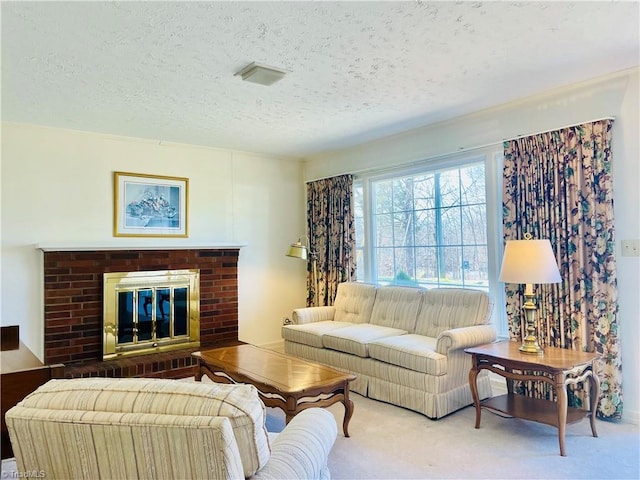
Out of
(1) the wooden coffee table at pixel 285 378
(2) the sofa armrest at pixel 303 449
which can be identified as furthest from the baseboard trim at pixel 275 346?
(2) the sofa armrest at pixel 303 449

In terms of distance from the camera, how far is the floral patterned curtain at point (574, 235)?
3027 millimetres

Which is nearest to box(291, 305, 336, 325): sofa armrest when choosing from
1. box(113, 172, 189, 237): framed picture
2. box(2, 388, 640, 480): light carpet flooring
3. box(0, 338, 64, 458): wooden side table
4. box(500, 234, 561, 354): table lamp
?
box(2, 388, 640, 480): light carpet flooring

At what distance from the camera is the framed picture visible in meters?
4.46

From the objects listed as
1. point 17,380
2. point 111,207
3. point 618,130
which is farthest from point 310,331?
point 618,130

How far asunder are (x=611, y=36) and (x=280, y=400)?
9.23 feet

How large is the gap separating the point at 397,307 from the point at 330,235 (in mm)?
1461

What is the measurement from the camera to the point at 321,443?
1.67 meters

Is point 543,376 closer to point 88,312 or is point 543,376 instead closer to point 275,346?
point 275,346

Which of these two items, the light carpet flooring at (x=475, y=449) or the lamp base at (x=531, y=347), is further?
the lamp base at (x=531, y=347)

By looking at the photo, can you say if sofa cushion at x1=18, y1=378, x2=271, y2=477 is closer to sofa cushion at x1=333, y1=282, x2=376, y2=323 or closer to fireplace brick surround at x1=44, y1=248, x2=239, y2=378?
fireplace brick surround at x1=44, y1=248, x2=239, y2=378

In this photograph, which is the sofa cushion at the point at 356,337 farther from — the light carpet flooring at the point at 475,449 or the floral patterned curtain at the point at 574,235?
the floral patterned curtain at the point at 574,235

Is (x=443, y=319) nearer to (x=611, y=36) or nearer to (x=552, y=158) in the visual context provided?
(x=552, y=158)

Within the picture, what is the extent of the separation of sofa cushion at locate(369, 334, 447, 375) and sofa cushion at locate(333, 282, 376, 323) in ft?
2.60

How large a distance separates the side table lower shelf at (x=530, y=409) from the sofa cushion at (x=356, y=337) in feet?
3.29
